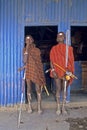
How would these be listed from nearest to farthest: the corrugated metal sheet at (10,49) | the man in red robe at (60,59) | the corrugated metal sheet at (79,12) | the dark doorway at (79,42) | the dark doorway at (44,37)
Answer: the man in red robe at (60,59) < the corrugated metal sheet at (10,49) < the corrugated metal sheet at (79,12) < the dark doorway at (44,37) < the dark doorway at (79,42)

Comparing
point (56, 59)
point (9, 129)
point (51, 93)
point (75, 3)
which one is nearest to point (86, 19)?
point (75, 3)

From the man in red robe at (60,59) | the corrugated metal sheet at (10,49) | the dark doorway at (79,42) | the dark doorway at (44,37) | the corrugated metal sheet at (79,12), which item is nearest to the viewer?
the man in red robe at (60,59)

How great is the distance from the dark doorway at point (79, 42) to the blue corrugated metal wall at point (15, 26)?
2.50 metres

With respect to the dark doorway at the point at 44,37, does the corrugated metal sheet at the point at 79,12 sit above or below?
above

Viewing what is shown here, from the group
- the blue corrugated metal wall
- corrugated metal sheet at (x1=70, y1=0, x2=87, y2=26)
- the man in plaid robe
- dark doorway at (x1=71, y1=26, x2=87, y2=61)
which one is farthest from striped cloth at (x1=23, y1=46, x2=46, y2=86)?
dark doorway at (x1=71, y1=26, x2=87, y2=61)

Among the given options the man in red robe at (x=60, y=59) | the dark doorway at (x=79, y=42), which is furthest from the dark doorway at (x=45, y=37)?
the man in red robe at (x=60, y=59)

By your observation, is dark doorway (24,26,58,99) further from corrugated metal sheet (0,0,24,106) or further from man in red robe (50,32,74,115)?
man in red robe (50,32,74,115)

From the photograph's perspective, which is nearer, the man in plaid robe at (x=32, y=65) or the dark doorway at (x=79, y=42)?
the man in plaid robe at (x=32, y=65)

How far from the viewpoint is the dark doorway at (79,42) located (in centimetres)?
1327

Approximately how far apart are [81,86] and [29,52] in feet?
10.8

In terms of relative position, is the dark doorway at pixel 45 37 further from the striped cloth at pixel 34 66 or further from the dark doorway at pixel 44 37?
the striped cloth at pixel 34 66

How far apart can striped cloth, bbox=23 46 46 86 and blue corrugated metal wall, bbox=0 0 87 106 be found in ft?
1.57

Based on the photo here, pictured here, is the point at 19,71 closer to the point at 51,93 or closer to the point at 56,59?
the point at 56,59

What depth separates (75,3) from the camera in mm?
10914
